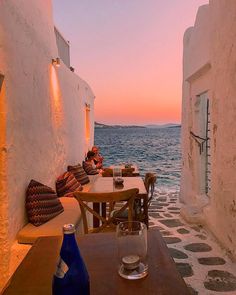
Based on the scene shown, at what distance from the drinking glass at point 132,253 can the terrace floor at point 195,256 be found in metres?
1.59

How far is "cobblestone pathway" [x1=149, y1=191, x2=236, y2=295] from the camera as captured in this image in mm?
2823

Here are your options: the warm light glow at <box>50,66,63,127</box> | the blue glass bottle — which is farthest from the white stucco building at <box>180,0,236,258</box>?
the blue glass bottle

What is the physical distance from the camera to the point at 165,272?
1.34 meters

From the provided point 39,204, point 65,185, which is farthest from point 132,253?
point 65,185

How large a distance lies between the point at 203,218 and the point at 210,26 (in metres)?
2.80

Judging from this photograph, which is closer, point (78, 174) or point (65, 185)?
point (65, 185)

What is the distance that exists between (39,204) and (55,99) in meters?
2.03

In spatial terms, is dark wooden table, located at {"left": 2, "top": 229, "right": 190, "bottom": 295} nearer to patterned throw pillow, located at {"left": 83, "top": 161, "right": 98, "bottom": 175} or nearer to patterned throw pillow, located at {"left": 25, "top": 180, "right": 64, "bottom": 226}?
patterned throw pillow, located at {"left": 25, "top": 180, "right": 64, "bottom": 226}

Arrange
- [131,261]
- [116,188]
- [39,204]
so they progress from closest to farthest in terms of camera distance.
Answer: [131,261]
[39,204]
[116,188]

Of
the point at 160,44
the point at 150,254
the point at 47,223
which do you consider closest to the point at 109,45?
the point at 160,44

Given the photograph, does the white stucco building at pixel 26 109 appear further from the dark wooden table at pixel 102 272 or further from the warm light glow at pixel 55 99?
the dark wooden table at pixel 102 272

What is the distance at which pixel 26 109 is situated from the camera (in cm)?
342

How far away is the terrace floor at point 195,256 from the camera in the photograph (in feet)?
9.30

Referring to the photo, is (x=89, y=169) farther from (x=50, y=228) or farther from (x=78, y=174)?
(x=50, y=228)
